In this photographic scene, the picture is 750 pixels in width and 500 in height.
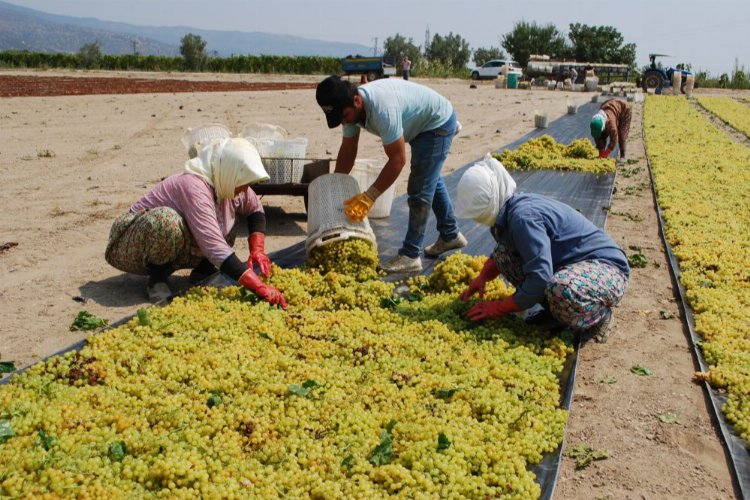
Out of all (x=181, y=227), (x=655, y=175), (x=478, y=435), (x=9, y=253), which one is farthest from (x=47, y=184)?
(x=655, y=175)

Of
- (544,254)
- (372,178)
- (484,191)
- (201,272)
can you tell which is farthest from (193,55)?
(544,254)

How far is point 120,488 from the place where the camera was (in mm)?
2701

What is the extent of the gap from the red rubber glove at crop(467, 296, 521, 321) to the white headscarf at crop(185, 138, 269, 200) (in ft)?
5.95

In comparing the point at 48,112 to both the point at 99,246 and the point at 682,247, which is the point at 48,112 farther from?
the point at 682,247

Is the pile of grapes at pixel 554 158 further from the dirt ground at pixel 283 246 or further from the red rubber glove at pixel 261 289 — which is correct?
the red rubber glove at pixel 261 289

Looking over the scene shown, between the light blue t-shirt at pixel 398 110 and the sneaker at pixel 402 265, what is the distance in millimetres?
1014

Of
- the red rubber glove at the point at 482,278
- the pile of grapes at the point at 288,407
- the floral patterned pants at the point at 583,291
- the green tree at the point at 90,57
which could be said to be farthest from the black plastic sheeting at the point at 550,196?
the green tree at the point at 90,57

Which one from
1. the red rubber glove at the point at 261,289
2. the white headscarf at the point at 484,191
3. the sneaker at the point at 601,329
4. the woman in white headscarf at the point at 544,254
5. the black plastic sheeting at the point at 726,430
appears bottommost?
the black plastic sheeting at the point at 726,430

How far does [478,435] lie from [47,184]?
26.1 feet

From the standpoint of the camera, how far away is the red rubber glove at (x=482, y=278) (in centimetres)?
449

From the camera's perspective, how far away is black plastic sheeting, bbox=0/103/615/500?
3538 millimetres

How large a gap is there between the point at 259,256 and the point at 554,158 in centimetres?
706

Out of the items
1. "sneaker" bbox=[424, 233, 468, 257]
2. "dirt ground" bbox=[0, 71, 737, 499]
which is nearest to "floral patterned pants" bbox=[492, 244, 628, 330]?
"dirt ground" bbox=[0, 71, 737, 499]

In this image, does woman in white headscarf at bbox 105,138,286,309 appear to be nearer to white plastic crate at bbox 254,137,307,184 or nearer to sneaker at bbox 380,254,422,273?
sneaker at bbox 380,254,422,273
